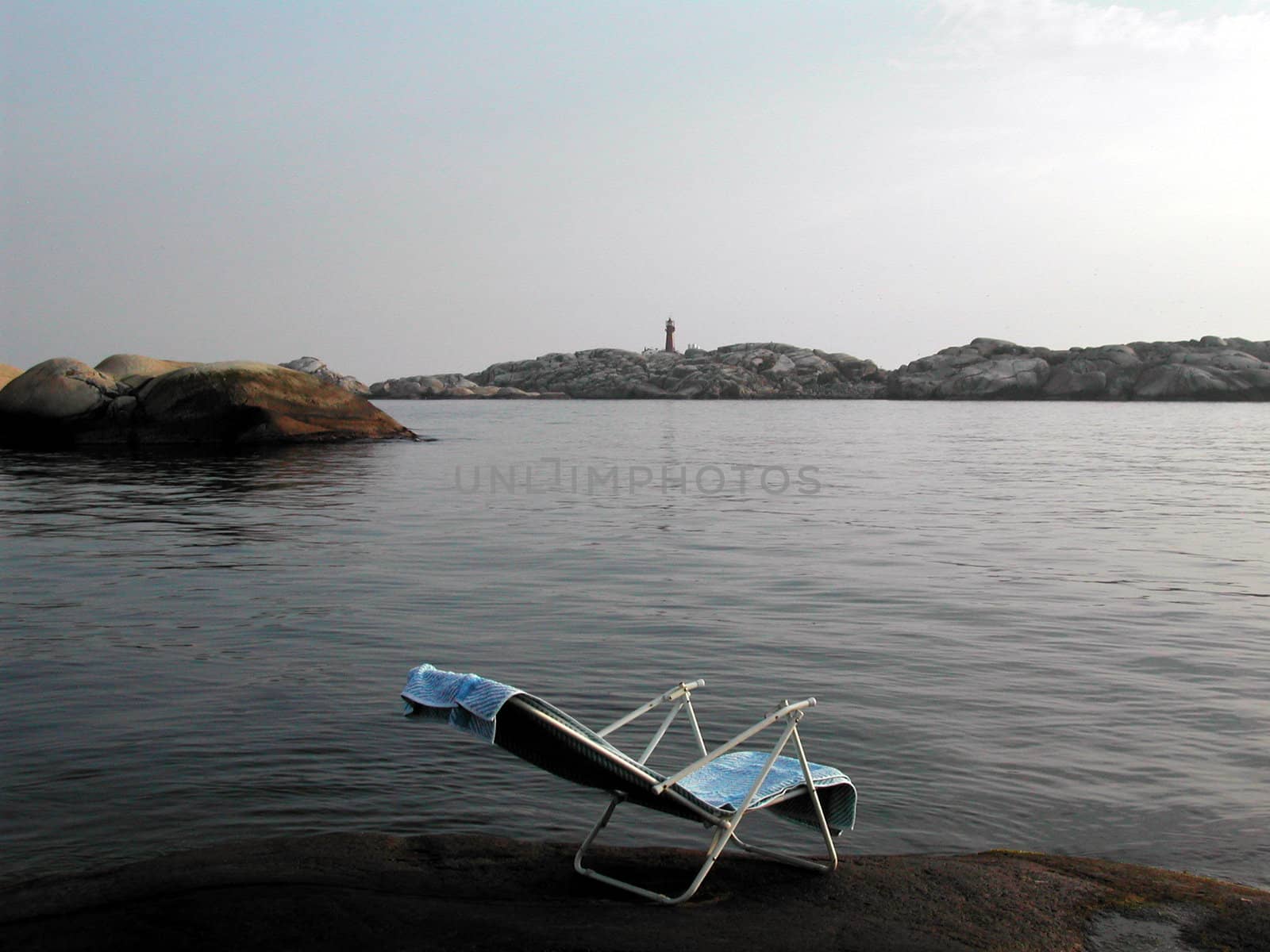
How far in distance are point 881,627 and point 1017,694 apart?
2429 mm

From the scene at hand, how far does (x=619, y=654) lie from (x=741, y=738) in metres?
5.19

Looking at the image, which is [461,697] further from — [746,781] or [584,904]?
[746,781]

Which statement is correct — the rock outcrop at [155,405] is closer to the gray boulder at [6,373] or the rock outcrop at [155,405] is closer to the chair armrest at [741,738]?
the gray boulder at [6,373]

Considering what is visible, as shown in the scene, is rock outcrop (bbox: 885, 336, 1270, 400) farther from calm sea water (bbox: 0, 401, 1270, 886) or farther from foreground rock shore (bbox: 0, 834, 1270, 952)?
foreground rock shore (bbox: 0, 834, 1270, 952)

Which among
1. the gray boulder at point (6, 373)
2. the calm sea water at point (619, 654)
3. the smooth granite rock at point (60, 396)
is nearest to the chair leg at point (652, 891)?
A: the calm sea water at point (619, 654)

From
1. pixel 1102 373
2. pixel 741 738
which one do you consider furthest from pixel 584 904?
pixel 1102 373

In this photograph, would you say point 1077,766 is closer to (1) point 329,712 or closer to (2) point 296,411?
(1) point 329,712

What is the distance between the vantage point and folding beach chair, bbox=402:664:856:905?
433 cm

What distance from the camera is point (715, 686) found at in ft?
28.2

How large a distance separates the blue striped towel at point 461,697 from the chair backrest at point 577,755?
56 mm

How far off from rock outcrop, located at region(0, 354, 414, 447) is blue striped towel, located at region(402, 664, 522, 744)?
106 ft

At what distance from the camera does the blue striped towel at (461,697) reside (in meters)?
4.30

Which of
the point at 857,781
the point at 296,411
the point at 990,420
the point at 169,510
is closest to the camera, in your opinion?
the point at 857,781

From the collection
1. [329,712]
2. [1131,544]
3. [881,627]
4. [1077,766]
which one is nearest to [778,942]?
[1077,766]
